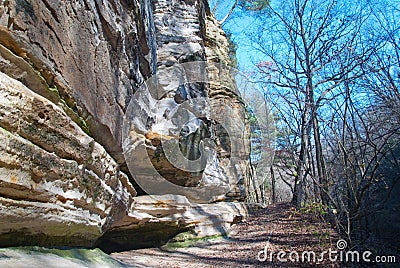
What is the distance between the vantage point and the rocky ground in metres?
5.20

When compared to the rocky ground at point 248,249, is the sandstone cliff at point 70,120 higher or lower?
higher

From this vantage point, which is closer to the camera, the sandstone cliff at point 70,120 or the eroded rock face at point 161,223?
the sandstone cliff at point 70,120

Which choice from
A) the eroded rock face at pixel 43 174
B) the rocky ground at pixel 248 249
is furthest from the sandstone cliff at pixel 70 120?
the rocky ground at pixel 248 249

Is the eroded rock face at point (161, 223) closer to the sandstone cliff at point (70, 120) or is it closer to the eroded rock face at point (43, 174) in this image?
the sandstone cliff at point (70, 120)

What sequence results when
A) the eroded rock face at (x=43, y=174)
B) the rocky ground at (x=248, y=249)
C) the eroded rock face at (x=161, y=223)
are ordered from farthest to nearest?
the eroded rock face at (x=161, y=223) < the rocky ground at (x=248, y=249) < the eroded rock face at (x=43, y=174)

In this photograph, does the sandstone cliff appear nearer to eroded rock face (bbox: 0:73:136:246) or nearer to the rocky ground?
eroded rock face (bbox: 0:73:136:246)

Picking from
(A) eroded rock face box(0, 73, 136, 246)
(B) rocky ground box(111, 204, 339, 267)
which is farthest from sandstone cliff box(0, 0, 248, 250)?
(B) rocky ground box(111, 204, 339, 267)

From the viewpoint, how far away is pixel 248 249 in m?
6.57

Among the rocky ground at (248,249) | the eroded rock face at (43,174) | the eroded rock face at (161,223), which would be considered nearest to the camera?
the eroded rock face at (43,174)

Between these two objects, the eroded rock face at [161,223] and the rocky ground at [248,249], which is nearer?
the rocky ground at [248,249]

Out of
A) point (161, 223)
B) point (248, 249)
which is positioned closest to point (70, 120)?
point (161, 223)

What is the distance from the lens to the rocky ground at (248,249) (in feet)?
17.0

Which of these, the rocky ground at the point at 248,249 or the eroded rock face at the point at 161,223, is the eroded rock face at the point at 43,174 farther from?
the eroded rock face at the point at 161,223

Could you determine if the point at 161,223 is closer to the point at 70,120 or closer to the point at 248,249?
the point at 248,249
